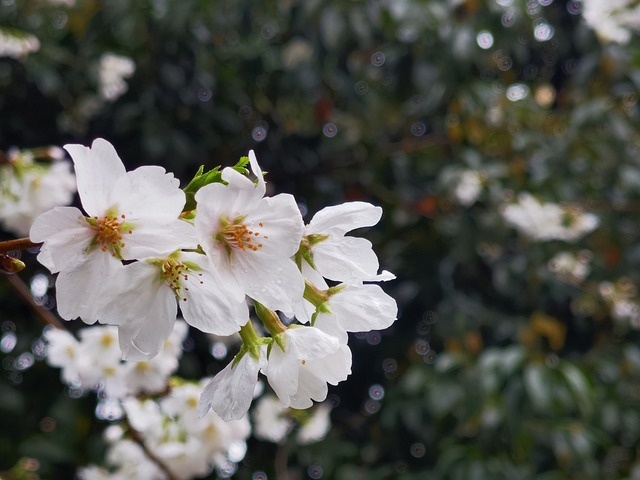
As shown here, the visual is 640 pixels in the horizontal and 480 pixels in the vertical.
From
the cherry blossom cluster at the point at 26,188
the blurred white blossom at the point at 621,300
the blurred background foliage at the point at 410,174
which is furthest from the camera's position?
the blurred white blossom at the point at 621,300

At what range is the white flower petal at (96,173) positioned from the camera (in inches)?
19.8

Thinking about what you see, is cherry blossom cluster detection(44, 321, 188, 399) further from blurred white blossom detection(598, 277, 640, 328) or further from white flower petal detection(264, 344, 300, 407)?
blurred white blossom detection(598, 277, 640, 328)

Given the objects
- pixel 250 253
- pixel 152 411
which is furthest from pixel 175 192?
pixel 152 411

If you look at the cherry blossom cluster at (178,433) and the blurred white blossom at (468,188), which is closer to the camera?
the cherry blossom cluster at (178,433)

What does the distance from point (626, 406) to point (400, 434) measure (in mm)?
645

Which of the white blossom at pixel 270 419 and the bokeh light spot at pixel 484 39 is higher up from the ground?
the bokeh light spot at pixel 484 39

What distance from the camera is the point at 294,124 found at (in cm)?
257

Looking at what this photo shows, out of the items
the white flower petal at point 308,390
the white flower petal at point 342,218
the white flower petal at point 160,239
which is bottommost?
the white flower petal at point 308,390

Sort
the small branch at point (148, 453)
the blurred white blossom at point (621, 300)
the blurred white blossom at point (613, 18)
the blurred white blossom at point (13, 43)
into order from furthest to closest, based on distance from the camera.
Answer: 1. the blurred white blossom at point (621, 300)
2. the blurred white blossom at point (613, 18)
3. the blurred white blossom at point (13, 43)
4. the small branch at point (148, 453)

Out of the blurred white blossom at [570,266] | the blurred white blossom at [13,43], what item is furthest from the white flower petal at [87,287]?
the blurred white blossom at [570,266]

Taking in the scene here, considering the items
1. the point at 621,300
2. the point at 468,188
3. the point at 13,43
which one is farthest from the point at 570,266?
the point at 13,43

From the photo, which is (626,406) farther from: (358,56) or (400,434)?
(358,56)

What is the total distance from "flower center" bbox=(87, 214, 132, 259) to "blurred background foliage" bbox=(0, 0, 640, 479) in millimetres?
1463

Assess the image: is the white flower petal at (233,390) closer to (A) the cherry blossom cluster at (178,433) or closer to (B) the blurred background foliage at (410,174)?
(A) the cherry blossom cluster at (178,433)
